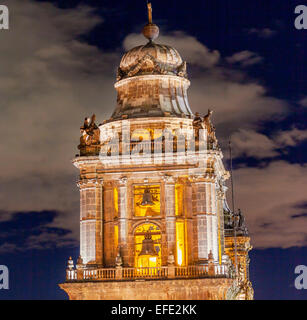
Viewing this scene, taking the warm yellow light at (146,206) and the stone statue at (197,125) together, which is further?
the warm yellow light at (146,206)

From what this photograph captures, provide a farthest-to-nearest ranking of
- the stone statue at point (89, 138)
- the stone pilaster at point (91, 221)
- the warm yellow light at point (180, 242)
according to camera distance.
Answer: the stone statue at point (89, 138) < the warm yellow light at point (180, 242) < the stone pilaster at point (91, 221)

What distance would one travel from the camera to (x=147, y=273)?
72.6 meters

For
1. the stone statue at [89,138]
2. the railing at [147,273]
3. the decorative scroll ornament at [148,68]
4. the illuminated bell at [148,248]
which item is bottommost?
the railing at [147,273]

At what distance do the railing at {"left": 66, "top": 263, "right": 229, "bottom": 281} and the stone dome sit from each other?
15486 millimetres

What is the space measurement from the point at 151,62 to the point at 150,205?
36.6 feet

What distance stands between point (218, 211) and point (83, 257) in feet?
41.7

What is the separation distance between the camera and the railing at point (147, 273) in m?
72.0

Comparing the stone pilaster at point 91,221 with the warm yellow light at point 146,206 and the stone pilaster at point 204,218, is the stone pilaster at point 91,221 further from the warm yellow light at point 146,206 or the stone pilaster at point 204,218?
the stone pilaster at point 204,218

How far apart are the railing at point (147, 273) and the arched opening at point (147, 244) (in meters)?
2.20

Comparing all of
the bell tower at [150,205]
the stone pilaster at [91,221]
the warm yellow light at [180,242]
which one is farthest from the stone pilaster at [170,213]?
the stone pilaster at [91,221]

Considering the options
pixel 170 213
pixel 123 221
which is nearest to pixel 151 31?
pixel 170 213

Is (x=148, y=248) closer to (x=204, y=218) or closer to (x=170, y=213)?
(x=170, y=213)

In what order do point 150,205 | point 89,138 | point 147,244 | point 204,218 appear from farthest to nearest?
point 89,138
point 150,205
point 147,244
point 204,218
